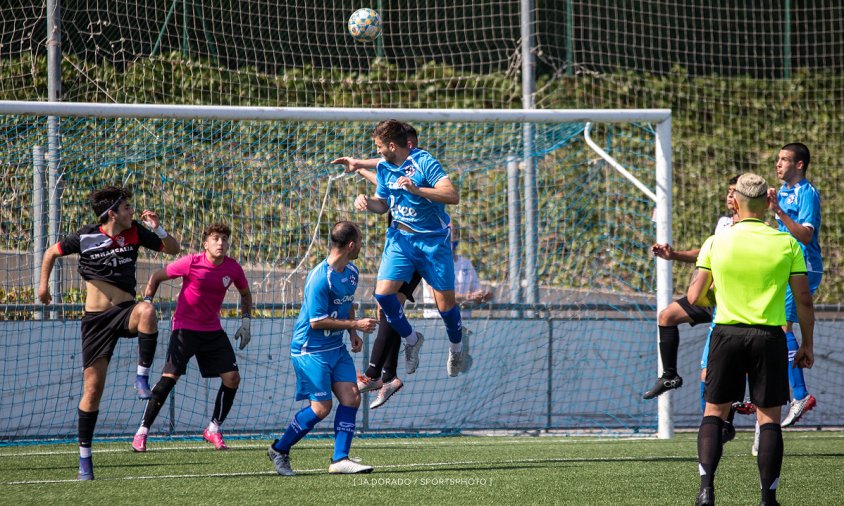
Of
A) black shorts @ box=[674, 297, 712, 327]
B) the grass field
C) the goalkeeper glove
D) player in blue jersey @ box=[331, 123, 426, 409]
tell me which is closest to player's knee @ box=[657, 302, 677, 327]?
black shorts @ box=[674, 297, 712, 327]

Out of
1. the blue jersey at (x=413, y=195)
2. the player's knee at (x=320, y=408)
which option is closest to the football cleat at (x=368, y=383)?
the player's knee at (x=320, y=408)

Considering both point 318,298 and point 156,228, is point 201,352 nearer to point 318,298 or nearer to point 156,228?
point 156,228

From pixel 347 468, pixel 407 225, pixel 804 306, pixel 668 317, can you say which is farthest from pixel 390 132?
pixel 804 306

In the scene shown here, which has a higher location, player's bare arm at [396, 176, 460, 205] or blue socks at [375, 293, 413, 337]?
player's bare arm at [396, 176, 460, 205]

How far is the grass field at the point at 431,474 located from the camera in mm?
6207

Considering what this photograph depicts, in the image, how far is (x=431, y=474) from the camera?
24.2 ft

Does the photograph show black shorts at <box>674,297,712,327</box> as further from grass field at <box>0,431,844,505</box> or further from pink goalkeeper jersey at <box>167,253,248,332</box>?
pink goalkeeper jersey at <box>167,253,248,332</box>

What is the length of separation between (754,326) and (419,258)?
2.96 metres

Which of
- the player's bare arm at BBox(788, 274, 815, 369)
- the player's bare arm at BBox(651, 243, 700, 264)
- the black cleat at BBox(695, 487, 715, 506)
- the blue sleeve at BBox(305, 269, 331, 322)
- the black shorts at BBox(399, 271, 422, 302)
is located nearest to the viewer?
the black cleat at BBox(695, 487, 715, 506)

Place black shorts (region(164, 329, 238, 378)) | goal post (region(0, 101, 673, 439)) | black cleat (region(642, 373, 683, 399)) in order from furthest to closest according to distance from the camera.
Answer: goal post (region(0, 101, 673, 439)) < black shorts (region(164, 329, 238, 378)) < black cleat (region(642, 373, 683, 399))

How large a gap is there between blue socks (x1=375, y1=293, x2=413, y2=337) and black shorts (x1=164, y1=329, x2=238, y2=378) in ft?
7.16

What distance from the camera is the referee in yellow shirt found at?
5371mm

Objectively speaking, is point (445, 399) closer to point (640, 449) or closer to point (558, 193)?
point (640, 449)

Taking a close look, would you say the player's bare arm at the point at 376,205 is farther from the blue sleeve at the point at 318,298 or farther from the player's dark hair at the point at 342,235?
the blue sleeve at the point at 318,298
